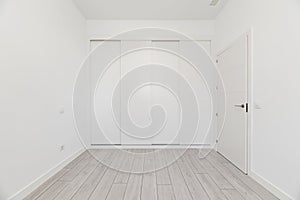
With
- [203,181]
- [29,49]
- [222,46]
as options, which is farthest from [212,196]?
[222,46]

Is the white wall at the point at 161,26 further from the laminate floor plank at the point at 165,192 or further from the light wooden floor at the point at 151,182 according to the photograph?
the laminate floor plank at the point at 165,192

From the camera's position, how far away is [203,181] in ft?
9.14

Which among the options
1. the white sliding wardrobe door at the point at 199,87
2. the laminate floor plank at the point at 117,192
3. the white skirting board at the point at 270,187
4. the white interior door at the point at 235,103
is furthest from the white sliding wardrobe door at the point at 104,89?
the white skirting board at the point at 270,187

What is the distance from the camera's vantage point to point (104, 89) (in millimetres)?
4770

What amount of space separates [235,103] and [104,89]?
2.52m

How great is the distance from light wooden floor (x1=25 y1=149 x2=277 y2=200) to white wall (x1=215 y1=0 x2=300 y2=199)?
1.00 feet

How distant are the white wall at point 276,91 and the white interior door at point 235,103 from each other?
253 millimetres

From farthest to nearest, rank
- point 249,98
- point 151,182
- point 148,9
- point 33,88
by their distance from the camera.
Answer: point 148,9, point 249,98, point 151,182, point 33,88

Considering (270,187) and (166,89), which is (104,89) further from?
(270,187)

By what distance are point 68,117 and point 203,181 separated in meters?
2.20

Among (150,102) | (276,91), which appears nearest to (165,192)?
(276,91)

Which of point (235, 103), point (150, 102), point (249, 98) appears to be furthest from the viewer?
point (150, 102)

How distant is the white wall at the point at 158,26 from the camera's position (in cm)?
467

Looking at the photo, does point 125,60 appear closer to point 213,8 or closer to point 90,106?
point 90,106
